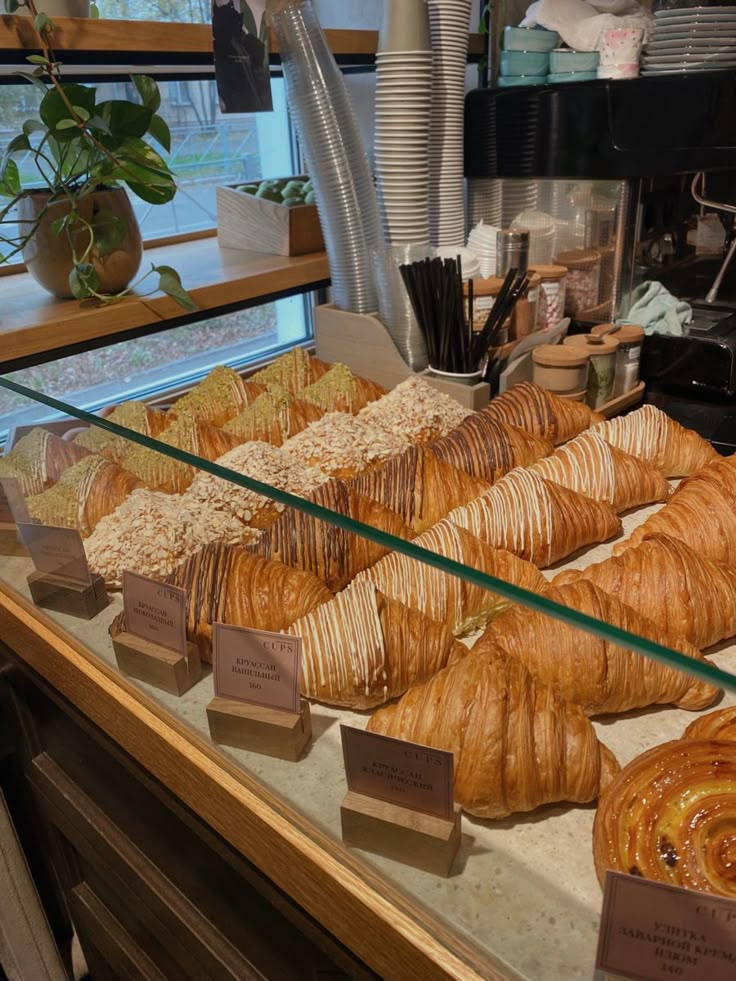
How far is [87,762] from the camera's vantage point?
3.80ft

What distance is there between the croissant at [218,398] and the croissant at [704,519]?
2.60 feet

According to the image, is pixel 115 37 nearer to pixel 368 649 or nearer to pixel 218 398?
pixel 218 398

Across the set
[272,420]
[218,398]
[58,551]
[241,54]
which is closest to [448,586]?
[58,551]

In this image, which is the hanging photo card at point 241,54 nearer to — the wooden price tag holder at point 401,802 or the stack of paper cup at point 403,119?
the stack of paper cup at point 403,119

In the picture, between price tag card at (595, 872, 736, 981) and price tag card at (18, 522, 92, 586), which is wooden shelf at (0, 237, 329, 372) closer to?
price tag card at (18, 522, 92, 586)

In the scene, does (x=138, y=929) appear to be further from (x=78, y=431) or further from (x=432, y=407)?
(x=432, y=407)

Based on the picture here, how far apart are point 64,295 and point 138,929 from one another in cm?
114

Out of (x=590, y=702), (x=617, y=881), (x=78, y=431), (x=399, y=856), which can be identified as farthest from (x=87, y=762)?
(x=617, y=881)

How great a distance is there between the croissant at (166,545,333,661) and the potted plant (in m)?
0.74

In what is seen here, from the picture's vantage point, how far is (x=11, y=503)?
114 cm

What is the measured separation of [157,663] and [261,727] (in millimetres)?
177

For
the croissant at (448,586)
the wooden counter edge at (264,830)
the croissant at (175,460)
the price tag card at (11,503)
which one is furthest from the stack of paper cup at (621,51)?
the wooden counter edge at (264,830)

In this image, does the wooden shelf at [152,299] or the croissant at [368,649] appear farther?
the wooden shelf at [152,299]

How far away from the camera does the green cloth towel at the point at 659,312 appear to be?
171cm
